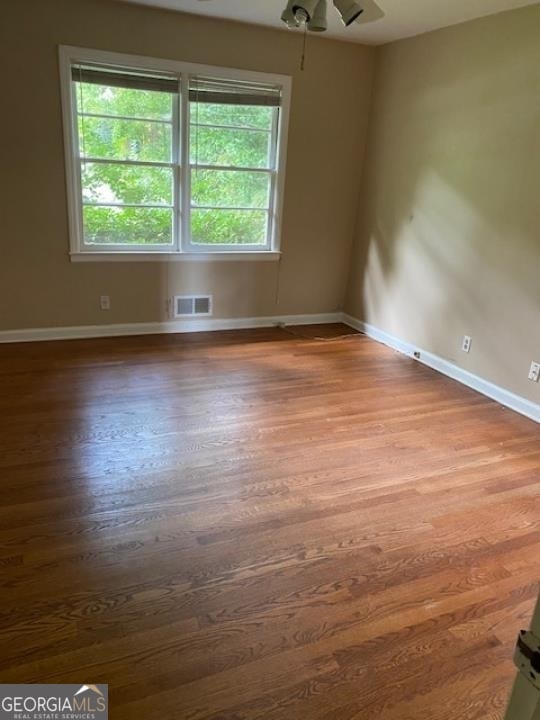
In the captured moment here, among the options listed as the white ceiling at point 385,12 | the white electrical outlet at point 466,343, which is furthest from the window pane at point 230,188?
the white electrical outlet at point 466,343

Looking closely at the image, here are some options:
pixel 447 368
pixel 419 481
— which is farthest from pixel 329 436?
pixel 447 368

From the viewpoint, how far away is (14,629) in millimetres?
1696

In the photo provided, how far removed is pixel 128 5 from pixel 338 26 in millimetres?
1598

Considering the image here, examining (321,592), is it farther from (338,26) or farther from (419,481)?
(338,26)

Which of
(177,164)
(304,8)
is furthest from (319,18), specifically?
(177,164)

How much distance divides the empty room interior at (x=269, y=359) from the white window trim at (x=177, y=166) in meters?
0.02

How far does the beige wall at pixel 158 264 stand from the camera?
3.82m

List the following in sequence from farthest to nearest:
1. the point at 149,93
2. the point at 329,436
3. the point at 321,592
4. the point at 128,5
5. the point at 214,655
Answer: the point at 149,93
the point at 128,5
the point at 329,436
the point at 321,592
the point at 214,655

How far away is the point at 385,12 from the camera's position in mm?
3668

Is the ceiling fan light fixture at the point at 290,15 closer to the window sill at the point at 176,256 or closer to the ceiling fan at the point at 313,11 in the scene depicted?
the ceiling fan at the point at 313,11

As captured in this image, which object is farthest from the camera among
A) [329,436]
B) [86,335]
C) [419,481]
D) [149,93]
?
[86,335]

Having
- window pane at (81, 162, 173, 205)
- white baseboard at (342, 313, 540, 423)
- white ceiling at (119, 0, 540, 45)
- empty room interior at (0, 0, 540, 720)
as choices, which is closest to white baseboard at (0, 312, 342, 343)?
empty room interior at (0, 0, 540, 720)

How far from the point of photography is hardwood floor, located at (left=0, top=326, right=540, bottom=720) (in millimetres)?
1596

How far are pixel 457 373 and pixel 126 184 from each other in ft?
10.1
